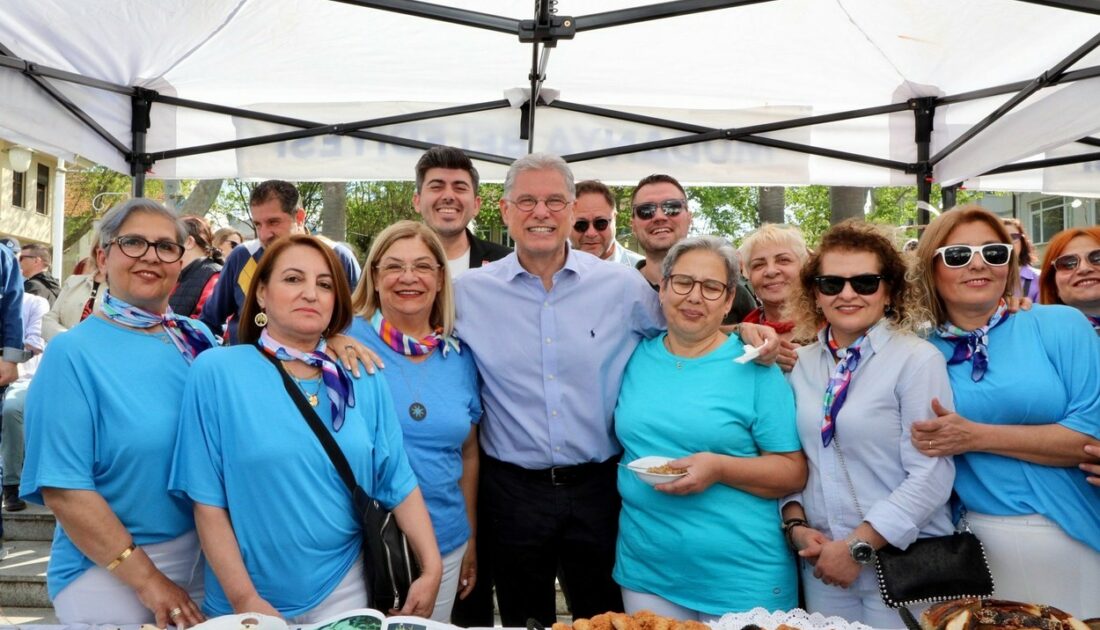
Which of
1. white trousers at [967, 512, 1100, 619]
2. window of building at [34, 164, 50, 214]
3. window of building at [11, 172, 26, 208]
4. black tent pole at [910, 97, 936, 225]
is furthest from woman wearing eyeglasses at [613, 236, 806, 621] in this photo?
window of building at [34, 164, 50, 214]

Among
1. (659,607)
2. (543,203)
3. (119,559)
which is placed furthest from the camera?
(543,203)

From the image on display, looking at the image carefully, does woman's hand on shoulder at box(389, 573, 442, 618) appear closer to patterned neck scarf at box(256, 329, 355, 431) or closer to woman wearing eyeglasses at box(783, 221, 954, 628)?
patterned neck scarf at box(256, 329, 355, 431)

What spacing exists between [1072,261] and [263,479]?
346cm

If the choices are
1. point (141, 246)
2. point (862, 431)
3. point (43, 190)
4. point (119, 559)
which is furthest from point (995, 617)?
point (43, 190)

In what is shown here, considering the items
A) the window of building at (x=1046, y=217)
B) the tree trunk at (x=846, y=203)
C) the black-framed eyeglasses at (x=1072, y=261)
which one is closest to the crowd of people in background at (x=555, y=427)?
the black-framed eyeglasses at (x=1072, y=261)

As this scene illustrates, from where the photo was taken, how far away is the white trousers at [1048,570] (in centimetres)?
236

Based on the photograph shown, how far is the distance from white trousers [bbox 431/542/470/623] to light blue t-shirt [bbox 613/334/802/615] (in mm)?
592

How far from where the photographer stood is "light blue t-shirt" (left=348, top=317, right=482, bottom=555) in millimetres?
2746

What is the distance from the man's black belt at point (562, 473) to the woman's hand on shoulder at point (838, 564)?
882 mm

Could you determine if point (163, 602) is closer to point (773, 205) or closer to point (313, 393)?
point (313, 393)

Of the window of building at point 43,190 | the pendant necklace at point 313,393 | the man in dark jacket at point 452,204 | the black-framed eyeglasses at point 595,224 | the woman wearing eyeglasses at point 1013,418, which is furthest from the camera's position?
the window of building at point 43,190

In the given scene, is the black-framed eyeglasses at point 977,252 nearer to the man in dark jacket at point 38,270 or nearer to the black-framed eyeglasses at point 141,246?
the black-framed eyeglasses at point 141,246

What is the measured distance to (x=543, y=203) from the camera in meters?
3.08

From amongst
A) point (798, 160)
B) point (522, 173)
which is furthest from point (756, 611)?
point (798, 160)
